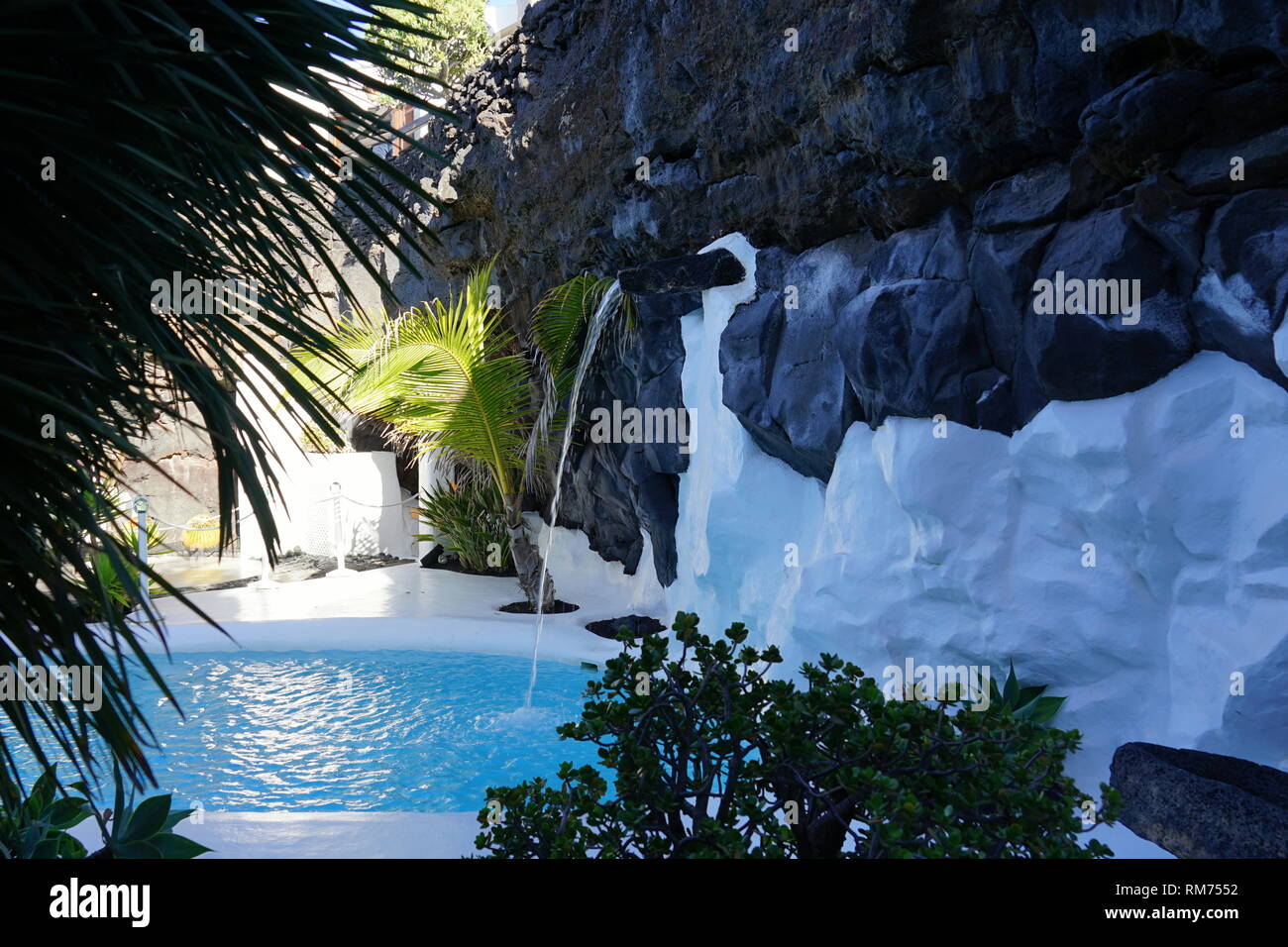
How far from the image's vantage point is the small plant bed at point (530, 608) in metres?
8.12

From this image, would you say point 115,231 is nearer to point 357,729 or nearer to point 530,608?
point 357,729

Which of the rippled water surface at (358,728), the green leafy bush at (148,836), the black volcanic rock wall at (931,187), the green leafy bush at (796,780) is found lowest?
the rippled water surface at (358,728)

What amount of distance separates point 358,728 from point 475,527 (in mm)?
4667

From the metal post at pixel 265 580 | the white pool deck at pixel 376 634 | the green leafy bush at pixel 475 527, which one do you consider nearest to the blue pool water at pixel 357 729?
the white pool deck at pixel 376 634

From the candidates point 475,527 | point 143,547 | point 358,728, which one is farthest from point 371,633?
point 143,547

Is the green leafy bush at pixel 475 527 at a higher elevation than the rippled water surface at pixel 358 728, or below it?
higher

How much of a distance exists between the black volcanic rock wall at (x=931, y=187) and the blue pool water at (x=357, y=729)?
2.13m

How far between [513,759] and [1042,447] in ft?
10.3

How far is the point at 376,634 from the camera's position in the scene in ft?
23.5

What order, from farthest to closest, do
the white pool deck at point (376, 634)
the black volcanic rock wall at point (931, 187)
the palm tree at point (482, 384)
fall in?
the palm tree at point (482, 384) → the black volcanic rock wall at point (931, 187) → the white pool deck at point (376, 634)

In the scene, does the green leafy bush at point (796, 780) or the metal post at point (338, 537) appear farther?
the metal post at point (338, 537)

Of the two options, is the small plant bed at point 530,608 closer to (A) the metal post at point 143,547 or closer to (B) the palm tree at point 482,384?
(B) the palm tree at point 482,384

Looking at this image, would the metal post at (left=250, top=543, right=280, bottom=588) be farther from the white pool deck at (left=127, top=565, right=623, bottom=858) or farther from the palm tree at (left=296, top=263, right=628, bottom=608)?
the palm tree at (left=296, top=263, right=628, bottom=608)

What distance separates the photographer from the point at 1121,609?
12.4 feet
